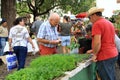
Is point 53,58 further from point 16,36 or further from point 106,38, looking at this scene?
point 16,36

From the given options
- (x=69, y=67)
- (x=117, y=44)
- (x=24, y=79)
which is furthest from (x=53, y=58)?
(x=117, y=44)

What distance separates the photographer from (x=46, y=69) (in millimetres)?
5742

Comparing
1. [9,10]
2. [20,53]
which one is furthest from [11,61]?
[9,10]

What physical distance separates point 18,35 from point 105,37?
3.78m

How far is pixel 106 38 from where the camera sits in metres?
6.86

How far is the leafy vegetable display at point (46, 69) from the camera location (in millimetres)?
5309

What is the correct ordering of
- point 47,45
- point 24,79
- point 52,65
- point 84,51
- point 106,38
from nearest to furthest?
point 24,79 → point 52,65 → point 106,38 → point 47,45 → point 84,51

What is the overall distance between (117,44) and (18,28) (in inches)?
117

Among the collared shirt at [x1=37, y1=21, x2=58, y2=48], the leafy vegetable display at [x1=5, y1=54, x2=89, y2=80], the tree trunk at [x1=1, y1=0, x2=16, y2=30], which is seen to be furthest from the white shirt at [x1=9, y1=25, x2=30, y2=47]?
the tree trunk at [x1=1, y1=0, x2=16, y2=30]

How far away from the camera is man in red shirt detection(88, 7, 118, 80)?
6719 millimetres

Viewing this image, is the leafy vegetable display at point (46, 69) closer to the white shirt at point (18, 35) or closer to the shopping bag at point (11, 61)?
the white shirt at point (18, 35)

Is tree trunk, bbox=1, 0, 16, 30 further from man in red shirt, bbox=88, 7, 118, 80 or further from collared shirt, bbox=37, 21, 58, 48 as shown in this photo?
man in red shirt, bbox=88, 7, 118, 80

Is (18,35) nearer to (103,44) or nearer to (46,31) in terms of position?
(46,31)

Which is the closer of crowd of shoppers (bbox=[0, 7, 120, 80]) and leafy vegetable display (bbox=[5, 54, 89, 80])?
leafy vegetable display (bbox=[5, 54, 89, 80])
